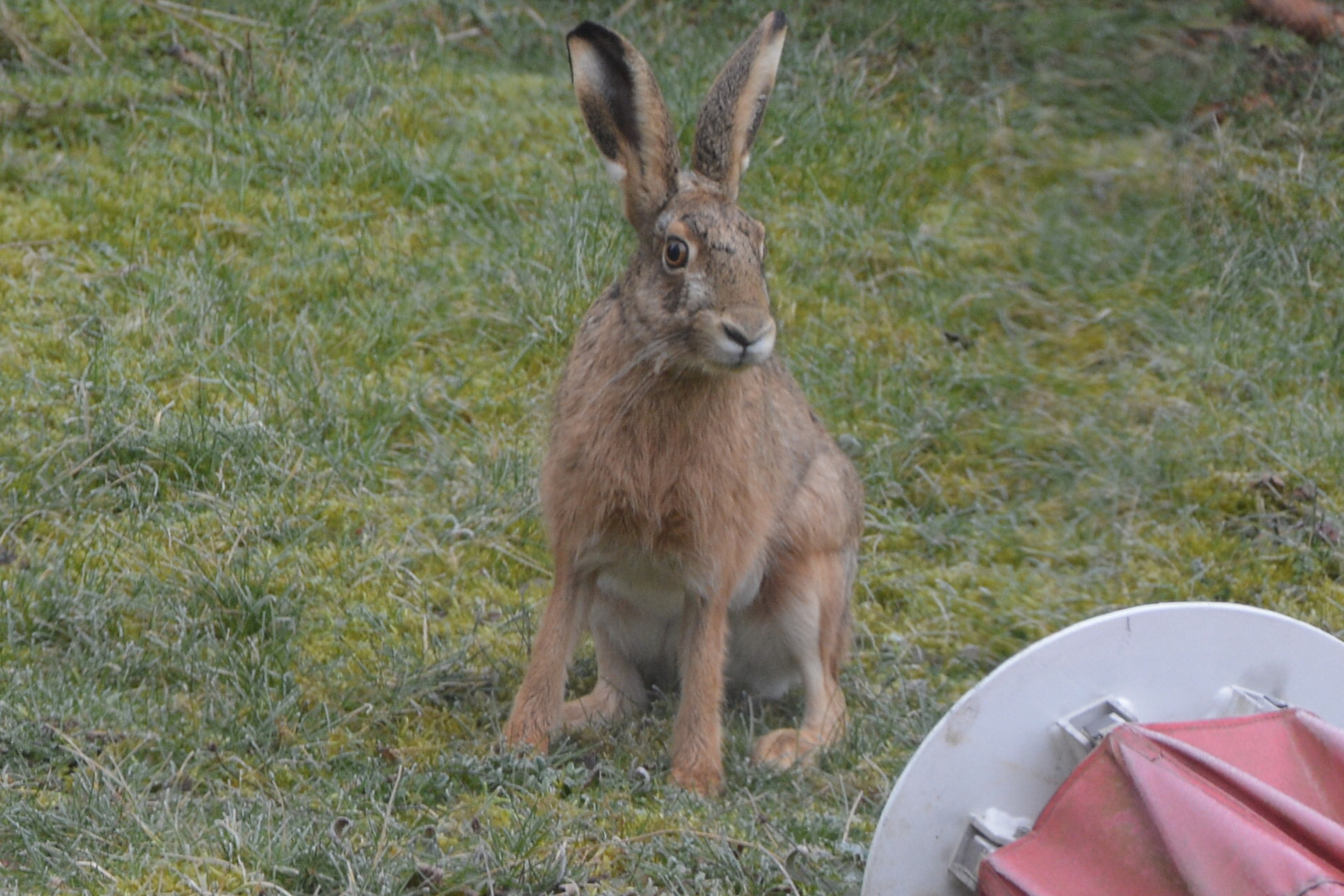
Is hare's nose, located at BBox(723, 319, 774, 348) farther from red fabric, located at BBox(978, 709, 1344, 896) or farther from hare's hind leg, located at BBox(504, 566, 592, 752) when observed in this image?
red fabric, located at BBox(978, 709, 1344, 896)

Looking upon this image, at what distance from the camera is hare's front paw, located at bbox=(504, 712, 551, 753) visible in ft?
13.6

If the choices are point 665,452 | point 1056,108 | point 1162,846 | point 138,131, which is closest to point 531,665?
point 665,452

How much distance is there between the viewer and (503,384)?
5.96 metres

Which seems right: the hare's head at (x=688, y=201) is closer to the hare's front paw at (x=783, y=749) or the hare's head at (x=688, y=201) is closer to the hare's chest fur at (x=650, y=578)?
the hare's chest fur at (x=650, y=578)

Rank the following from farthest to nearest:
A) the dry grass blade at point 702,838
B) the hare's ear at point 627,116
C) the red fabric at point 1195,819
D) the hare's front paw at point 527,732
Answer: the hare's front paw at point 527,732 → the hare's ear at point 627,116 → the dry grass blade at point 702,838 → the red fabric at point 1195,819

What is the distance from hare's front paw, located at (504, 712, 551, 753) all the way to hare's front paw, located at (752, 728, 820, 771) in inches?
22.4

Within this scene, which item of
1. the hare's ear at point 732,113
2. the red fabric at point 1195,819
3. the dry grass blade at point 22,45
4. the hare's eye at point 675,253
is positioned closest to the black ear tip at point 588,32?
the hare's ear at point 732,113

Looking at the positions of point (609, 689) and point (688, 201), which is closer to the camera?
point (688, 201)

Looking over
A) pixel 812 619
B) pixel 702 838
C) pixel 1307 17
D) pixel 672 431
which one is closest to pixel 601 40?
pixel 672 431

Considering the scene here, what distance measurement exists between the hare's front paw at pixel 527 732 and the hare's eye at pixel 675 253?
3.95 ft

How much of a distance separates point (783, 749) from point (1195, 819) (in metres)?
1.90

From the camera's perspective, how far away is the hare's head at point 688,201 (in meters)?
3.84

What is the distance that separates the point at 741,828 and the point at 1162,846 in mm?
1172

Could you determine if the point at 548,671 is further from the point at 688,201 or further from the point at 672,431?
the point at 688,201
